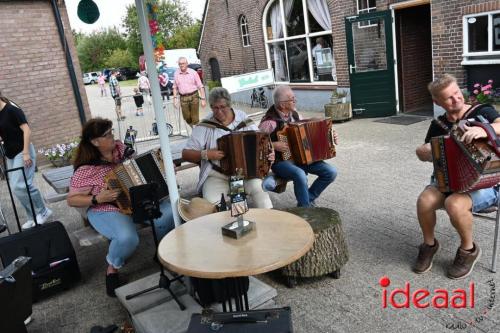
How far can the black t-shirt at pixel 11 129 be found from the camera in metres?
4.59

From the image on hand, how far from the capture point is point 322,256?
3.08m

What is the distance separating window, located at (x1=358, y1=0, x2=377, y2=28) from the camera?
8.84 meters

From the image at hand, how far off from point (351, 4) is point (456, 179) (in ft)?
24.1

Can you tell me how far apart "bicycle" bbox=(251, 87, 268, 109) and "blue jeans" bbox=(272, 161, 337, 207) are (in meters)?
9.40

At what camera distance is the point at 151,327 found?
2.68m

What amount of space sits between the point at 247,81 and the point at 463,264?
8.45m

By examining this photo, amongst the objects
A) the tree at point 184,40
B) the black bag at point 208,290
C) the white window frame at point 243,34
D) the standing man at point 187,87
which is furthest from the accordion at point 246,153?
the tree at point 184,40

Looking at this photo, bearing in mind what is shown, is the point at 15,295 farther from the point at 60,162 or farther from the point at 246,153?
the point at 60,162

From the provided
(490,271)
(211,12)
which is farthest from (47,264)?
(211,12)

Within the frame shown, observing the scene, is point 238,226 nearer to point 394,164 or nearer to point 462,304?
point 462,304

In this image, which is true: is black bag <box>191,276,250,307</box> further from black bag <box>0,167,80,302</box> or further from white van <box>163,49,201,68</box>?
white van <box>163,49,201,68</box>

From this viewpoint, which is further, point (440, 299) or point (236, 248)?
point (440, 299)

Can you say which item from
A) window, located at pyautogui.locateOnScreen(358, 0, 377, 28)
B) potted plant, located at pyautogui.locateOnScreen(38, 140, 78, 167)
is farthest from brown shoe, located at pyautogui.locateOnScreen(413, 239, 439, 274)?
potted plant, located at pyautogui.locateOnScreen(38, 140, 78, 167)

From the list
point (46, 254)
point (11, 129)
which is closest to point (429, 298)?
point (46, 254)
